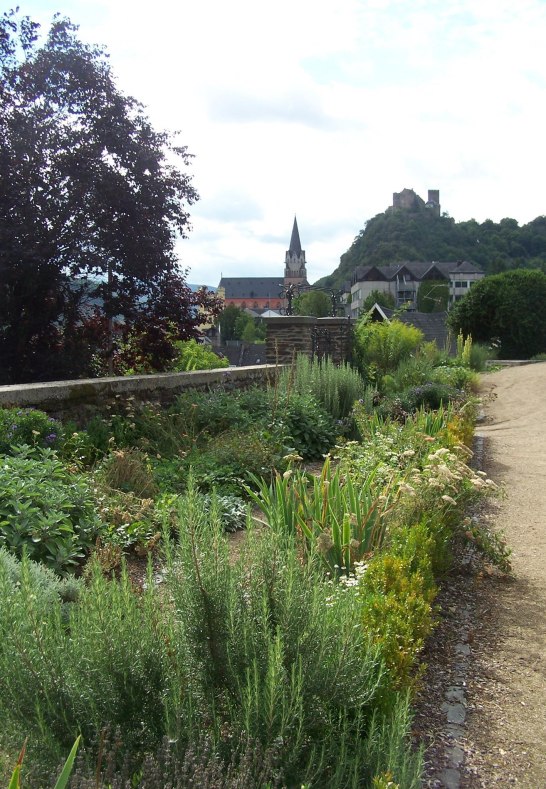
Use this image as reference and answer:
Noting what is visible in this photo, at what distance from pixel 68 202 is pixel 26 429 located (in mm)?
4753

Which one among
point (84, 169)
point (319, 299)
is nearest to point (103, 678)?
point (84, 169)

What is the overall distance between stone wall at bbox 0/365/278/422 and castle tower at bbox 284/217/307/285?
111193 millimetres

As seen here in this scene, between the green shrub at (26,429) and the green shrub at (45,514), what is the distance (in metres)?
0.42

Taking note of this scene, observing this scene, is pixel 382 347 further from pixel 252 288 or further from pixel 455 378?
pixel 252 288

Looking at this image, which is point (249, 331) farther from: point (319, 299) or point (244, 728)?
point (244, 728)

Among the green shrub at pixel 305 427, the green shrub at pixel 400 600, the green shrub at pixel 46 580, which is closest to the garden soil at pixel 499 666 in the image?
the green shrub at pixel 400 600

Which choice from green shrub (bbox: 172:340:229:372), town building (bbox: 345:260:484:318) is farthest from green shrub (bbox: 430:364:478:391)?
town building (bbox: 345:260:484:318)

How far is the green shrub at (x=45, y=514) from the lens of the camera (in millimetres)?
3346

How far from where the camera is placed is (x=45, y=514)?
358 centimetres

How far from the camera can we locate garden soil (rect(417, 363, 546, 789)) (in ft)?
7.26

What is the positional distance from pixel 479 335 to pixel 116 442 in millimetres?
25477

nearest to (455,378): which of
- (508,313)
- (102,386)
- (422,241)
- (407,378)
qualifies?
(407,378)

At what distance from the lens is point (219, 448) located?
233 inches

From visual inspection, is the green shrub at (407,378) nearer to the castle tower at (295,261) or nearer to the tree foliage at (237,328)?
the tree foliage at (237,328)
